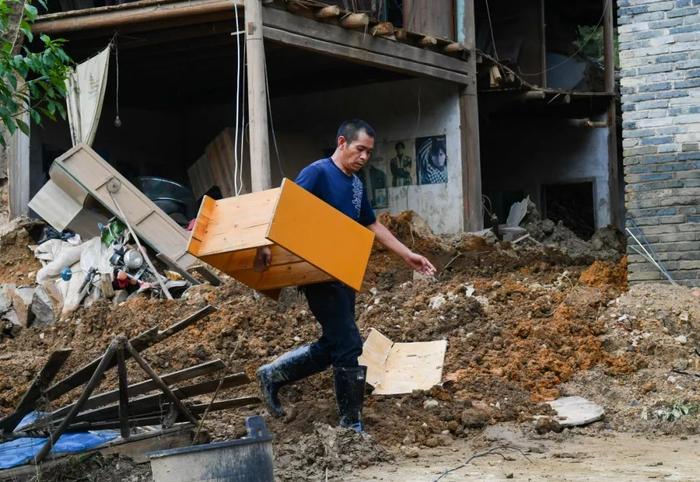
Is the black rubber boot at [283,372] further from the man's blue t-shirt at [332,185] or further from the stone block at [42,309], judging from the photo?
the stone block at [42,309]

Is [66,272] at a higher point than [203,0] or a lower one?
lower

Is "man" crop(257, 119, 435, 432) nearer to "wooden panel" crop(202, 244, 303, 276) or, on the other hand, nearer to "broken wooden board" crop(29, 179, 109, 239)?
"wooden panel" crop(202, 244, 303, 276)

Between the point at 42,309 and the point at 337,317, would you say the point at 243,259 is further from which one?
the point at 42,309

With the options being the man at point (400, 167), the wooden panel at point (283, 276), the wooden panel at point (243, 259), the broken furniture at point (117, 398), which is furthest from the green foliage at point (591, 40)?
the broken furniture at point (117, 398)

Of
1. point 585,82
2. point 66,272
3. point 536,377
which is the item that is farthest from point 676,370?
point 585,82

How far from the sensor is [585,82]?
2147cm

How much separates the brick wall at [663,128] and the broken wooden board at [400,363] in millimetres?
2623

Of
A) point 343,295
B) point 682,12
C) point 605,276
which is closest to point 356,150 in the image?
point 343,295

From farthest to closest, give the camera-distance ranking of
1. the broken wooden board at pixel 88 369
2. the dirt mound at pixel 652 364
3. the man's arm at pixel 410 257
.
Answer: the dirt mound at pixel 652 364 < the man's arm at pixel 410 257 < the broken wooden board at pixel 88 369

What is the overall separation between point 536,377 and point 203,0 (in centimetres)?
687

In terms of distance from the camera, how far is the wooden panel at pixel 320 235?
19.3 ft

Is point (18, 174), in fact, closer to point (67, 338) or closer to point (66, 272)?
point (66, 272)

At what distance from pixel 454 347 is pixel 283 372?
2.00 metres

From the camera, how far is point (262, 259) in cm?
613
